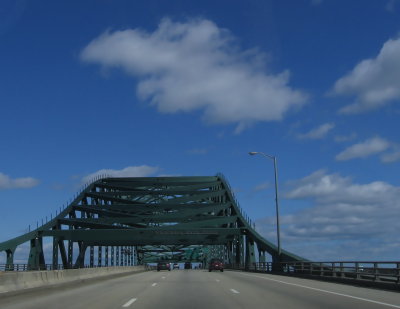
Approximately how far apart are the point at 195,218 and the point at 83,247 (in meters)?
20.7

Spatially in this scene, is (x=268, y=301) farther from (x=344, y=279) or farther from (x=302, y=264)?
(x=302, y=264)

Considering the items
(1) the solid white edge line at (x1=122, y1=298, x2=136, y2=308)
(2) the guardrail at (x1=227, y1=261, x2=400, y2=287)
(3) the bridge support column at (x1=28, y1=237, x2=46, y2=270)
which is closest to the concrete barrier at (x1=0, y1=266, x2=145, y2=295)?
(1) the solid white edge line at (x1=122, y1=298, x2=136, y2=308)

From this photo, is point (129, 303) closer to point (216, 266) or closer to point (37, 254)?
point (216, 266)

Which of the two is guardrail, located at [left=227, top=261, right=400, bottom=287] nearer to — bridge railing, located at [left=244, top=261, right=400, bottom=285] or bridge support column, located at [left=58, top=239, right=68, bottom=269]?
bridge railing, located at [left=244, top=261, right=400, bottom=285]

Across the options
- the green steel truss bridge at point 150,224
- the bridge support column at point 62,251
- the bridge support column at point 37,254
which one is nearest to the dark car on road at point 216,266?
the green steel truss bridge at point 150,224

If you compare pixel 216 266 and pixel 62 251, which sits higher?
pixel 62 251

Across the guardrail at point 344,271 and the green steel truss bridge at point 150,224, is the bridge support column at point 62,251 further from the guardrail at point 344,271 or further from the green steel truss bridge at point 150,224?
the guardrail at point 344,271

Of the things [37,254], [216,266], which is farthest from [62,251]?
[216,266]

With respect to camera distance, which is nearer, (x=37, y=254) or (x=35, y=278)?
(x=35, y=278)

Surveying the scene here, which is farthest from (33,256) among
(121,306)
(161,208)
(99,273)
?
(121,306)

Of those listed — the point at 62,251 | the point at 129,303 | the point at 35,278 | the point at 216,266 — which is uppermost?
the point at 35,278

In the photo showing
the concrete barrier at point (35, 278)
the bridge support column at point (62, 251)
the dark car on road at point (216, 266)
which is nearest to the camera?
the concrete barrier at point (35, 278)

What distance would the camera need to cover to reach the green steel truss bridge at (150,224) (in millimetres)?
73750

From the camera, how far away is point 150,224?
3755 inches
